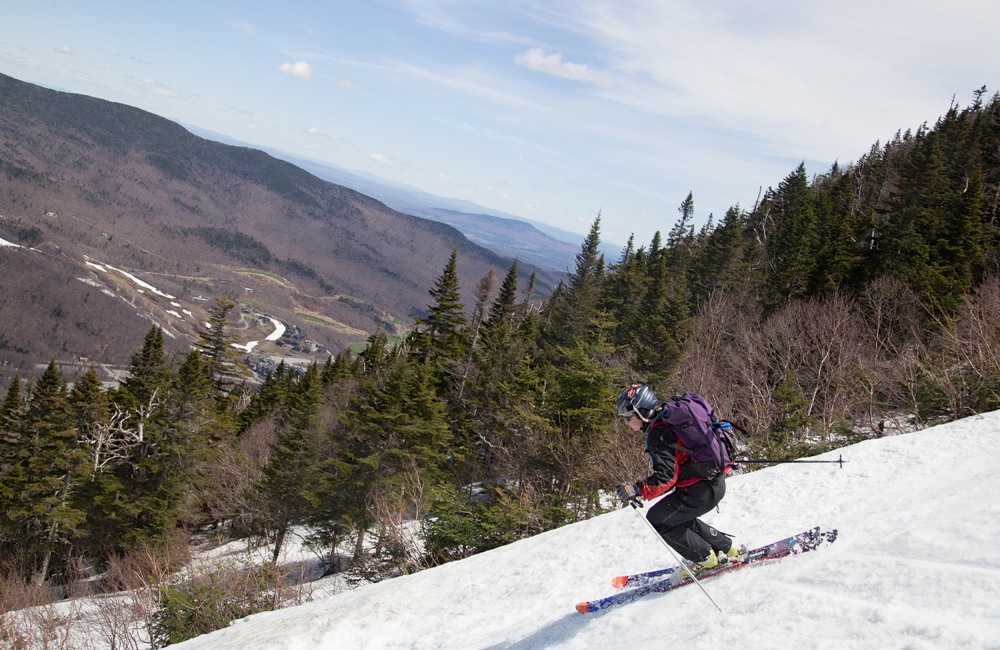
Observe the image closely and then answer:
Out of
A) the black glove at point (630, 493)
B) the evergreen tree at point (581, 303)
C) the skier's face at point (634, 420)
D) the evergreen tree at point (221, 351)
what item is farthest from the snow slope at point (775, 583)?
the evergreen tree at point (221, 351)

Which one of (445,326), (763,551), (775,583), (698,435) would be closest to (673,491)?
(698,435)

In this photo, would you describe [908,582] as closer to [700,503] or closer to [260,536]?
[700,503]

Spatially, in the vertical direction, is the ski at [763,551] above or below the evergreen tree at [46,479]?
above

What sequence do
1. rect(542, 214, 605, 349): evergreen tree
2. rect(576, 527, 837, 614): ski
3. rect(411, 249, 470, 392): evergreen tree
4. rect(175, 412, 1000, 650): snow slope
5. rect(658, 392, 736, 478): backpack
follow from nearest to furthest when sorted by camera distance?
1. rect(175, 412, 1000, 650): snow slope
2. rect(658, 392, 736, 478): backpack
3. rect(576, 527, 837, 614): ski
4. rect(411, 249, 470, 392): evergreen tree
5. rect(542, 214, 605, 349): evergreen tree

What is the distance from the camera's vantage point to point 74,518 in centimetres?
2531

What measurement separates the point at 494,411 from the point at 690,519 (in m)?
21.2

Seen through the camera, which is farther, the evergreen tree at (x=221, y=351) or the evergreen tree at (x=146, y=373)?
the evergreen tree at (x=221, y=351)

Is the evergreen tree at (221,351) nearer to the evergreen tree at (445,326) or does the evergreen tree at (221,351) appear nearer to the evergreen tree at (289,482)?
the evergreen tree at (445,326)

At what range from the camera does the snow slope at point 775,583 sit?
4.50 m

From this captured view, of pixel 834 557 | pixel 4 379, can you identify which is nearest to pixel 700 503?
pixel 834 557

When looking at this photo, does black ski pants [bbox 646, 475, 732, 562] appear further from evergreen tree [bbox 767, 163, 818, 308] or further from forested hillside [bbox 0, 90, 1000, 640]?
evergreen tree [bbox 767, 163, 818, 308]

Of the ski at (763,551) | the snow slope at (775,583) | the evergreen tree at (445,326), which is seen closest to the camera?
the snow slope at (775,583)

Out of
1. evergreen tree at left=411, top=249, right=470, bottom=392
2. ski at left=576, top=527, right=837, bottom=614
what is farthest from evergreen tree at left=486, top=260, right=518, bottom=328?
ski at left=576, top=527, right=837, bottom=614

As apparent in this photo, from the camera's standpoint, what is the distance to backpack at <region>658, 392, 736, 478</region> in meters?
5.30
